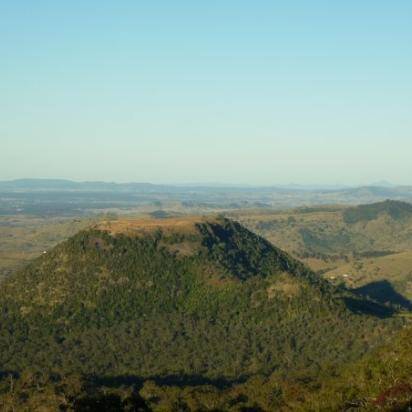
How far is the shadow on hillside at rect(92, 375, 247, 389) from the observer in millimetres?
158875

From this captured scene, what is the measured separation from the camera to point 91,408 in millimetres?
98062

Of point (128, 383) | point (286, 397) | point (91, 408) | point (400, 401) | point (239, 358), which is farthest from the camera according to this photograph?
point (239, 358)

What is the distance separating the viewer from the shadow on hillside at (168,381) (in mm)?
158875

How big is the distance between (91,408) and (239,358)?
9512 cm

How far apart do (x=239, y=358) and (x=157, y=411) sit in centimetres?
8095

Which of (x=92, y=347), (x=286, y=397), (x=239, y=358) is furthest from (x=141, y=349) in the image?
(x=286, y=397)

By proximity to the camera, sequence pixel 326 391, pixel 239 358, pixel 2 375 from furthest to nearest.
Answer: pixel 239 358
pixel 2 375
pixel 326 391

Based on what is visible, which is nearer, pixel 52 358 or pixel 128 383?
pixel 128 383

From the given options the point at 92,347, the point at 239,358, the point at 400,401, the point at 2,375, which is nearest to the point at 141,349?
the point at 92,347

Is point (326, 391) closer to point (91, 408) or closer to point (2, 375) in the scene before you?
point (91, 408)

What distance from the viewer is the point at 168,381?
531ft

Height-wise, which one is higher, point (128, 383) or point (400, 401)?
point (400, 401)

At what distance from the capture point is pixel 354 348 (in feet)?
632

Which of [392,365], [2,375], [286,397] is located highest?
[392,365]
